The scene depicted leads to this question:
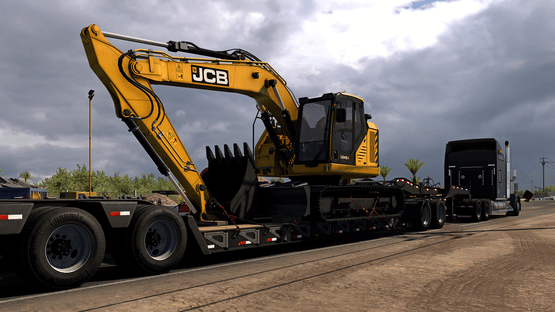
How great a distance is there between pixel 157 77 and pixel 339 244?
6318 millimetres

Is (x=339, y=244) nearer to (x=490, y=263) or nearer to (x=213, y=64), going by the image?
(x=490, y=263)

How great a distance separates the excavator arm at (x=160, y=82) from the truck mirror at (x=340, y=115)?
2118 mm

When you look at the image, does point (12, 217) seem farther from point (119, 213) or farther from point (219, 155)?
point (219, 155)

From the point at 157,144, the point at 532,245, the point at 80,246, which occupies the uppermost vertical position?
the point at 157,144

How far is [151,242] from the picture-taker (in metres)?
7.05

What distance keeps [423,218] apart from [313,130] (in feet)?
22.1

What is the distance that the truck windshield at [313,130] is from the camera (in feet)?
34.8

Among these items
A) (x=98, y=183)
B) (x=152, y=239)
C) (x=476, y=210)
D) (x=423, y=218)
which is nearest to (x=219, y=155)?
(x=152, y=239)

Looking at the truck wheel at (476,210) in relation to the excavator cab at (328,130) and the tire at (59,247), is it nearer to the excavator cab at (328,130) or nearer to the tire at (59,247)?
the excavator cab at (328,130)

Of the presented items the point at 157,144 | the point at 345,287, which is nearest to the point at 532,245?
the point at 345,287

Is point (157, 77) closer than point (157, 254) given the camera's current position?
No

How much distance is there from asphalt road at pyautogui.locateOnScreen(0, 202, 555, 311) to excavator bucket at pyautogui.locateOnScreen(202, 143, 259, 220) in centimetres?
108

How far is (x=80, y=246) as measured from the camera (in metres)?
6.18

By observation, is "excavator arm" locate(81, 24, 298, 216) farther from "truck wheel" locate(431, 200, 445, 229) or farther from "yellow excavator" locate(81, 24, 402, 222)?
"truck wheel" locate(431, 200, 445, 229)
